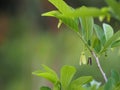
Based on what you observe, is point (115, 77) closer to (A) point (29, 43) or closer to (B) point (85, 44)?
(B) point (85, 44)

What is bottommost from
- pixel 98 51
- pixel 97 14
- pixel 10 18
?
pixel 10 18

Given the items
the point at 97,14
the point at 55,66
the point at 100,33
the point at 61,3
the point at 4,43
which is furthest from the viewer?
the point at 4,43

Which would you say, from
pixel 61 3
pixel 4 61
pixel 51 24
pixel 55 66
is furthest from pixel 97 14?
pixel 51 24

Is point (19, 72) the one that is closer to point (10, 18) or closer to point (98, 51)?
point (10, 18)

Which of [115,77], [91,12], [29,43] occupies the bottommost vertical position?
[29,43]

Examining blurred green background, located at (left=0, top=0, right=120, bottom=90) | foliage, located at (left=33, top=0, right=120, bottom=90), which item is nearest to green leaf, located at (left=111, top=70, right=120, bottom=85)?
foliage, located at (left=33, top=0, right=120, bottom=90)

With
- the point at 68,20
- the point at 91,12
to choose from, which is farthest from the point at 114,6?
the point at 68,20

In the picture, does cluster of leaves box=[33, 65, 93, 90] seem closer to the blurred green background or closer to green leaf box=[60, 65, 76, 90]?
green leaf box=[60, 65, 76, 90]
